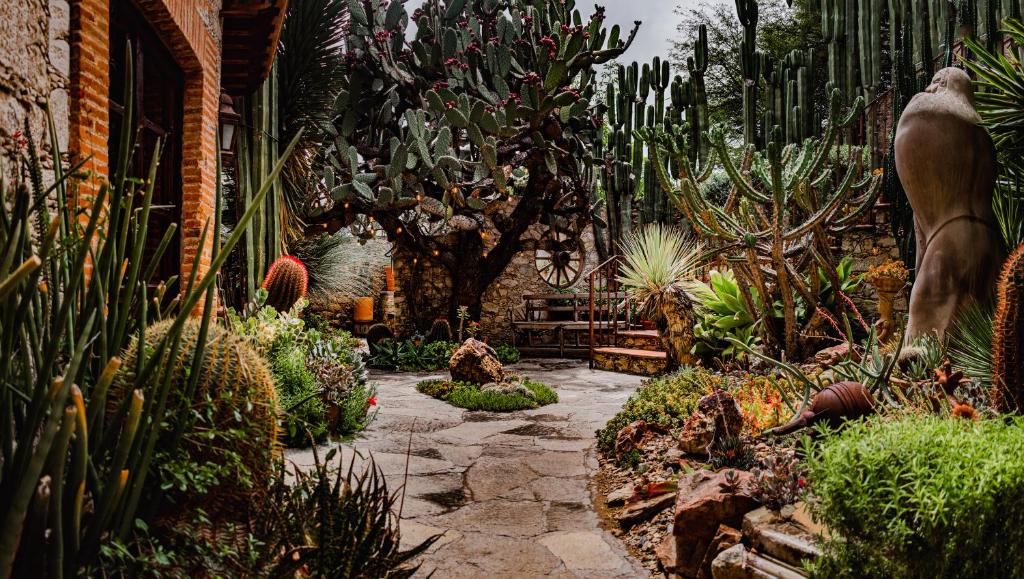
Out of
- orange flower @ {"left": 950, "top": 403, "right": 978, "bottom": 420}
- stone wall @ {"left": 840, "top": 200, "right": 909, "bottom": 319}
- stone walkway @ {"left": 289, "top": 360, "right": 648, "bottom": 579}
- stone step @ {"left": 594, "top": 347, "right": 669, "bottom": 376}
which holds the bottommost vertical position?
stone walkway @ {"left": 289, "top": 360, "right": 648, "bottom": 579}

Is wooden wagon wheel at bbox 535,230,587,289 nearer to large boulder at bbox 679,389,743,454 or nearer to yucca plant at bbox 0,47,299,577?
large boulder at bbox 679,389,743,454

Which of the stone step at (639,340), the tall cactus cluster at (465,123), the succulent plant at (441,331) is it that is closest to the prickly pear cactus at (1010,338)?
the tall cactus cluster at (465,123)

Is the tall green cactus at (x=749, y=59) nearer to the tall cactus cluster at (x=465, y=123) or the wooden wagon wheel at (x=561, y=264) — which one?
the tall cactus cluster at (x=465, y=123)

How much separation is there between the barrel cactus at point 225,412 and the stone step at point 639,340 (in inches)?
314

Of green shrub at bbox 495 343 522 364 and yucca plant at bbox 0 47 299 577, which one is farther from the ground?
yucca plant at bbox 0 47 299 577

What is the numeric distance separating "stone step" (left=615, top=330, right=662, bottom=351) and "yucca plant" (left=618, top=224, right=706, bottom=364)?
91 cm

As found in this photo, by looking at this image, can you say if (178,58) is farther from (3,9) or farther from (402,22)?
(402,22)

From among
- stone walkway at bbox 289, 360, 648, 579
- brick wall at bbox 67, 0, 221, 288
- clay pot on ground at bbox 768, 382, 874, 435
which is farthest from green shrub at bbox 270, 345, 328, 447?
clay pot on ground at bbox 768, 382, 874, 435

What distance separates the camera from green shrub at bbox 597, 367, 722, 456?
4.79 meters

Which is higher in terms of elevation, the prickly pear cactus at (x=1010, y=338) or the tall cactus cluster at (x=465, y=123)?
the tall cactus cluster at (x=465, y=123)

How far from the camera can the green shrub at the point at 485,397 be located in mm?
6594

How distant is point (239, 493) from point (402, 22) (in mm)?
9536

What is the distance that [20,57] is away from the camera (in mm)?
2492

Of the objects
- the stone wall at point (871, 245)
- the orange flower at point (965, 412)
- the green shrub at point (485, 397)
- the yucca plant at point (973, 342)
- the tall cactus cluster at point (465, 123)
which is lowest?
the green shrub at point (485, 397)
